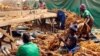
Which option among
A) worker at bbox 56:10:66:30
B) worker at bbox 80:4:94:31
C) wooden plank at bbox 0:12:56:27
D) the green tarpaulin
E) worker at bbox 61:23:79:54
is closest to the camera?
worker at bbox 61:23:79:54

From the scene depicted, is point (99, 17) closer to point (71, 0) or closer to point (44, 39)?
point (71, 0)

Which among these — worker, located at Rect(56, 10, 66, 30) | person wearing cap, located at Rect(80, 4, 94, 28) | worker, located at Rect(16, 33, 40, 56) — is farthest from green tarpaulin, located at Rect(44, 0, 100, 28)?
worker, located at Rect(16, 33, 40, 56)

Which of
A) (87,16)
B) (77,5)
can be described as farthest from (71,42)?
(77,5)

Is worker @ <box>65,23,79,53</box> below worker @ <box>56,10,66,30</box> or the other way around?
the other way around

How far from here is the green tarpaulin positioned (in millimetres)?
20719

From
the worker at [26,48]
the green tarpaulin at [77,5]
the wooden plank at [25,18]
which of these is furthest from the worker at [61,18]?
the worker at [26,48]

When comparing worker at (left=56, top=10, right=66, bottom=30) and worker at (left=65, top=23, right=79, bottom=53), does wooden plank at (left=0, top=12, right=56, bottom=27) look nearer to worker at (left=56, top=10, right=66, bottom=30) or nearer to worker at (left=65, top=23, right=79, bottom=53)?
worker at (left=56, top=10, right=66, bottom=30)

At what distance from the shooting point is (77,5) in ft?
73.6

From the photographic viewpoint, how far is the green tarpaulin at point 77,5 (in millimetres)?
20719

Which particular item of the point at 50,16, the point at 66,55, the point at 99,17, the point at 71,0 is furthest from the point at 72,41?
the point at 71,0

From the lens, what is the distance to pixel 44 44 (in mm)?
11953

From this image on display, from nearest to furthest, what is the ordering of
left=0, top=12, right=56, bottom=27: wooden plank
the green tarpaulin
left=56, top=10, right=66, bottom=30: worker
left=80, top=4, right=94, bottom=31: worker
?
left=0, top=12, right=56, bottom=27: wooden plank < left=80, top=4, right=94, bottom=31: worker < left=56, top=10, right=66, bottom=30: worker < the green tarpaulin

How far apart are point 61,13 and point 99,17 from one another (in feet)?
13.2

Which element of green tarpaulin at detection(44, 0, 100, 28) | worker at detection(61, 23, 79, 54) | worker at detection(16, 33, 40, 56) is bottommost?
green tarpaulin at detection(44, 0, 100, 28)
